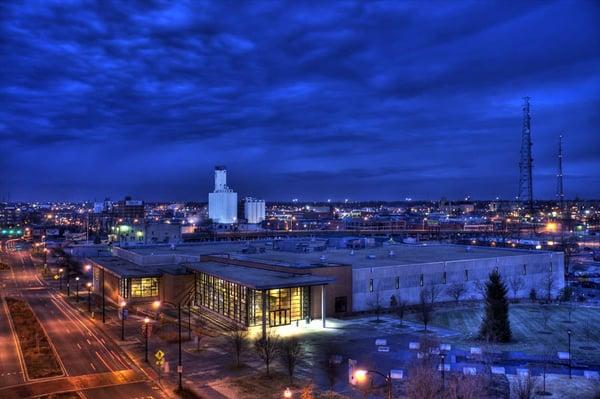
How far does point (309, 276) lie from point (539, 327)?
1937 centimetres

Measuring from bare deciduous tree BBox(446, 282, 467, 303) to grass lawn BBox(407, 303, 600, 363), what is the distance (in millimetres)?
2810

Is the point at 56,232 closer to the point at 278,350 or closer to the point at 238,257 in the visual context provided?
the point at 238,257

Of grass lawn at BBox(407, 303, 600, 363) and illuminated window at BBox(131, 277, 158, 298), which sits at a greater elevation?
illuminated window at BBox(131, 277, 158, 298)

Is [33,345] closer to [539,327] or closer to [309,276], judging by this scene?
[309,276]

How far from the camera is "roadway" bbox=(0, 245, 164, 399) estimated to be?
31.1 m

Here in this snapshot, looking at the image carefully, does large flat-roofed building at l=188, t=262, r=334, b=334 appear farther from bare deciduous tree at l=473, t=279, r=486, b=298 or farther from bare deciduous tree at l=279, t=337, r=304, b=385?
bare deciduous tree at l=473, t=279, r=486, b=298

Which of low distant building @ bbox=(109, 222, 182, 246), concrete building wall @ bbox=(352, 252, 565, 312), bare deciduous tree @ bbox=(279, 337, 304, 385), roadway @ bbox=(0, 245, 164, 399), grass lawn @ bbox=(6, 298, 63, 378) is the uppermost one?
low distant building @ bbox=(109, 222, 182, 246)

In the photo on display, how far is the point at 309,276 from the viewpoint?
49.1m

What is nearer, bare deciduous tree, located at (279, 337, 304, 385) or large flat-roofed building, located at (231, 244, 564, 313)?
bare deciduous tree, located at (279, 337, 304, 385)

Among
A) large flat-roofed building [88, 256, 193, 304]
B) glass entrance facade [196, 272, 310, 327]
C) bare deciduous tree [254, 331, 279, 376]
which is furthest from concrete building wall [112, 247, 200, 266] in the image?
bare deciduous tree [254, 331, 279, 376]

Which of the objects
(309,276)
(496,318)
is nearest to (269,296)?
(309,276)

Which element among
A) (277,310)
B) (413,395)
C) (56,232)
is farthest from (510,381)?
(56,232)

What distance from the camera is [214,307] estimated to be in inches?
2136

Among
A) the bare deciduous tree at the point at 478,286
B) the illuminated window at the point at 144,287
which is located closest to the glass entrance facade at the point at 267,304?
the illuminated window at the point at 144,287
